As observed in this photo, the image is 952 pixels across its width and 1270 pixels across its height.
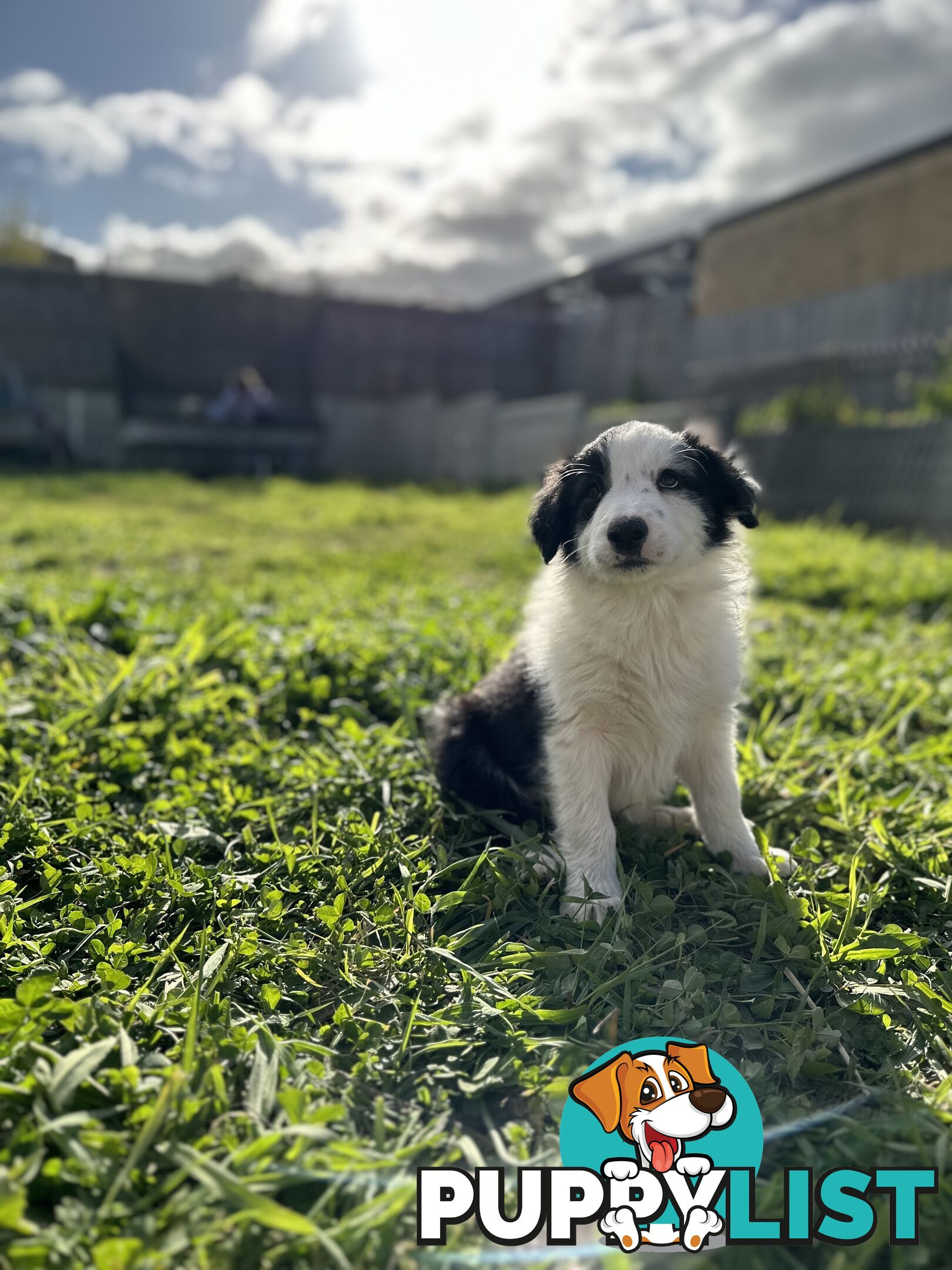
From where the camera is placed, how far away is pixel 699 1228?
4.43 feet

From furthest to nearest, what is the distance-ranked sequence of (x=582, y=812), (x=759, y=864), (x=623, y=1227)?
(x=759, y=864) < (x=582, y=812) < (x=623, y=1227)

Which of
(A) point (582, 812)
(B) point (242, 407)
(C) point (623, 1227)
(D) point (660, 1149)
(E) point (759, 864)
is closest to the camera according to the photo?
(C) point (623, 1227)

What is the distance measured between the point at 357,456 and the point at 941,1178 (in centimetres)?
1904

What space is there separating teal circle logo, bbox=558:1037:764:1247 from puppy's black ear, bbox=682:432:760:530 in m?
1.41

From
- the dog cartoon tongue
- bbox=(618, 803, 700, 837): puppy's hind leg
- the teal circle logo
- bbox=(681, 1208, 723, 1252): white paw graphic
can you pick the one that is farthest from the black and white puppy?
bbox=(681, 1208, 723, 1252): white paw graphic

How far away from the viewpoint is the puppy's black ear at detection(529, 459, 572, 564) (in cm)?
239

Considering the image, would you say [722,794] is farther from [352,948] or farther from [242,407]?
[242,407]

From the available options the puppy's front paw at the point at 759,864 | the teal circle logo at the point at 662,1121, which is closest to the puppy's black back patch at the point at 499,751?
the puppy's front paw at the point at 759,864

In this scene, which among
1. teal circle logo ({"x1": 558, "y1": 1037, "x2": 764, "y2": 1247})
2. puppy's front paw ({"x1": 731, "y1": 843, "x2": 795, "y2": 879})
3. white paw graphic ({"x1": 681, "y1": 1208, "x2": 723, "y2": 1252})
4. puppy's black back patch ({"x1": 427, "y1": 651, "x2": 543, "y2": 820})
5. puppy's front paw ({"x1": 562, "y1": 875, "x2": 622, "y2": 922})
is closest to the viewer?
white paw graphic ({"x1": 681, "y1": 1208, "x2": 723, "y2": 1252})

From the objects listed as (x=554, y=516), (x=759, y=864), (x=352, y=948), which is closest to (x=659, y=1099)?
(x=352, y=948)

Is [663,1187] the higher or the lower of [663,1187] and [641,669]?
the lower

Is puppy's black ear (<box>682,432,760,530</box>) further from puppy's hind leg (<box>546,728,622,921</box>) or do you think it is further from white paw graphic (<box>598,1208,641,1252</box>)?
white paw graphic (<box>598,1208,641,1252</box>)

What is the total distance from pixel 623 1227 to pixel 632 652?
132 cm

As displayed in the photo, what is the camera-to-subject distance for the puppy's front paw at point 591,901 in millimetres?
2098
